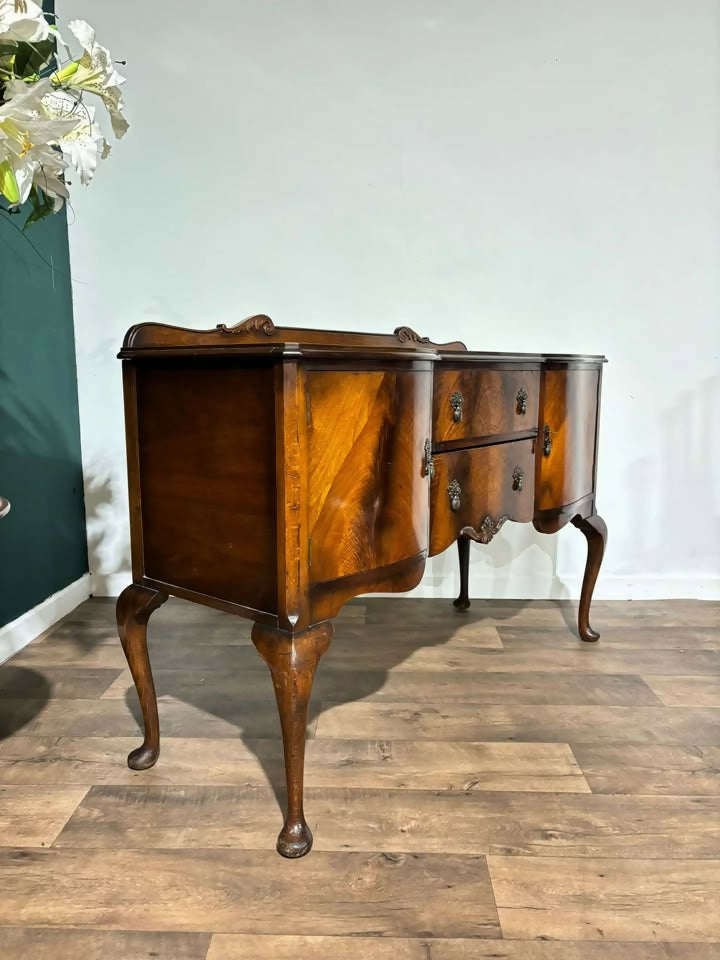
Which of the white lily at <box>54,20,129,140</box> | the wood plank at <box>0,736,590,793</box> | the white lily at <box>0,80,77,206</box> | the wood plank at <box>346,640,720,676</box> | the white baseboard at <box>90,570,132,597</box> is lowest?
the wood plank at <box>346,640,720,676</box>

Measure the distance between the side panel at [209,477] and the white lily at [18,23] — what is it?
54cm

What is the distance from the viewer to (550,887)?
1184 millimetres

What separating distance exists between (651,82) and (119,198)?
1.91 m

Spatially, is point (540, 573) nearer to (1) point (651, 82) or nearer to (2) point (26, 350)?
(1) point (651, 82)

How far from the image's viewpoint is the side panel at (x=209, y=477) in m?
1.21

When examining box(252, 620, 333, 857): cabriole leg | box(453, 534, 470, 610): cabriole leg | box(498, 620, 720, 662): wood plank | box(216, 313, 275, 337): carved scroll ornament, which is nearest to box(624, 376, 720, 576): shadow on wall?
box(498, 620, 720, 662): wood plank

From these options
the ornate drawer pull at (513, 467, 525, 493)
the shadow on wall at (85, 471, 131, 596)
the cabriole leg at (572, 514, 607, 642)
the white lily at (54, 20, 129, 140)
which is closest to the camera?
the white lily at (54, 20, 129, 140)

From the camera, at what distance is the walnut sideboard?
118cm

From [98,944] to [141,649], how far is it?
1.84 ft

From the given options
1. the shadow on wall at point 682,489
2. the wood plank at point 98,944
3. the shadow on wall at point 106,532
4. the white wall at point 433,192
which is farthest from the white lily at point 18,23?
the shadow on wall at point 682,489

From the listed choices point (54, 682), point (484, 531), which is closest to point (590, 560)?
point (484, 531)

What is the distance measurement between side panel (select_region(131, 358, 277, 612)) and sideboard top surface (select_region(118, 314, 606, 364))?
31 mm

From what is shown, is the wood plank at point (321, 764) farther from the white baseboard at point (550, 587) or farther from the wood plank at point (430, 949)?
the white baseboard at point (550, 587)

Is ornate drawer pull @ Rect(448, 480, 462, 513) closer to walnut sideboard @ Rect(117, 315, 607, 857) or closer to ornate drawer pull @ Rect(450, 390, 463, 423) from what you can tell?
walnut sideboard @ Rect(117, 315, 607, 857)
